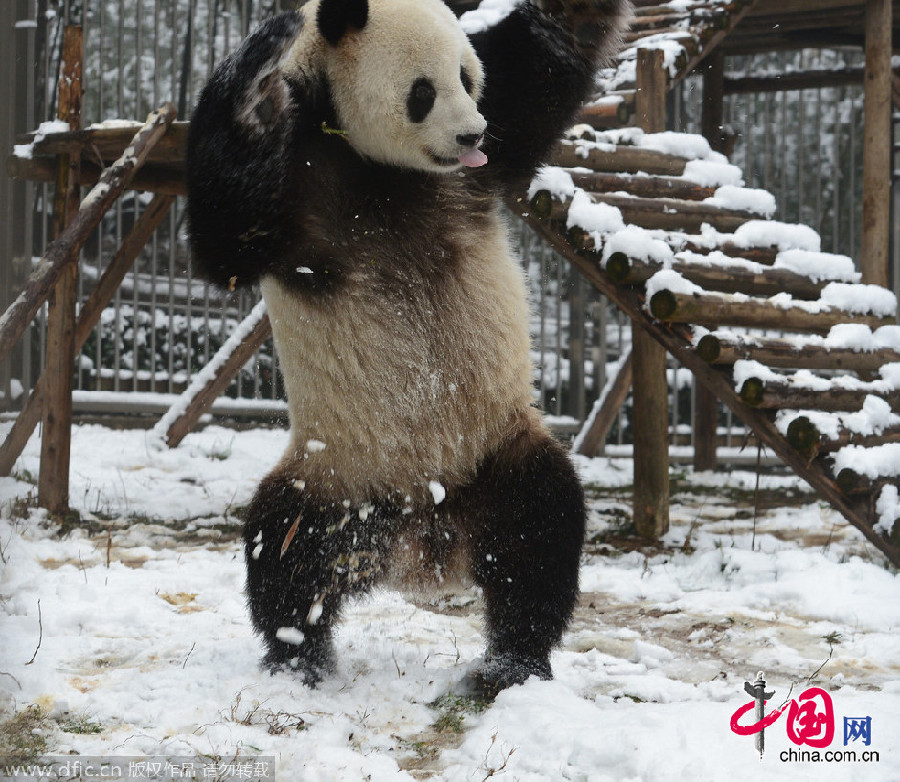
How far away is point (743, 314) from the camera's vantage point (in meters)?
4.25

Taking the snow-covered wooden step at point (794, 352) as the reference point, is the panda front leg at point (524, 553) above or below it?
below

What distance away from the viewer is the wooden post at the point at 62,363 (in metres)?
5.05

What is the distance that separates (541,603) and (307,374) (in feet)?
2.98

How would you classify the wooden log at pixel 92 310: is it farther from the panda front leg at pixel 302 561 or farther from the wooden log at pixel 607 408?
the wooden log at pixel 607 408

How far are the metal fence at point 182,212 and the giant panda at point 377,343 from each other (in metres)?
3.91

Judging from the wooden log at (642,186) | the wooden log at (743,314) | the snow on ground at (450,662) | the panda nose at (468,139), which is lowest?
the snow on ground at (450,662)

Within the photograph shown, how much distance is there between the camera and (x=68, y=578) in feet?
12.2

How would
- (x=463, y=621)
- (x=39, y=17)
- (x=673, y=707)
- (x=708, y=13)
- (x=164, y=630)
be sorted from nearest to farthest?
(x=673, y=707)
(x=164, y=630)
(x=463, y=621)
(x=708, y=13)
(x=39, y=17)

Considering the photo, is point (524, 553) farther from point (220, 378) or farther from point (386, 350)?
point (220, 378)

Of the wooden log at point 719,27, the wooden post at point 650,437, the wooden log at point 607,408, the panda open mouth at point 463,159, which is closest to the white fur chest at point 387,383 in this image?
the panda open mouth at point 463,159

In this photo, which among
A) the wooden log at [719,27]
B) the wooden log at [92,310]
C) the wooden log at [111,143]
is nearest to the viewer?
the wooden log at [111,143]

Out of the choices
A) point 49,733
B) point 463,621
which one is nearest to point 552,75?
point 463,621

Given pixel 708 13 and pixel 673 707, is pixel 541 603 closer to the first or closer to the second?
pixel 673 707

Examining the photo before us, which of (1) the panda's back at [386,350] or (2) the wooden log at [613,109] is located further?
(2) the wooden log at [613,109]
